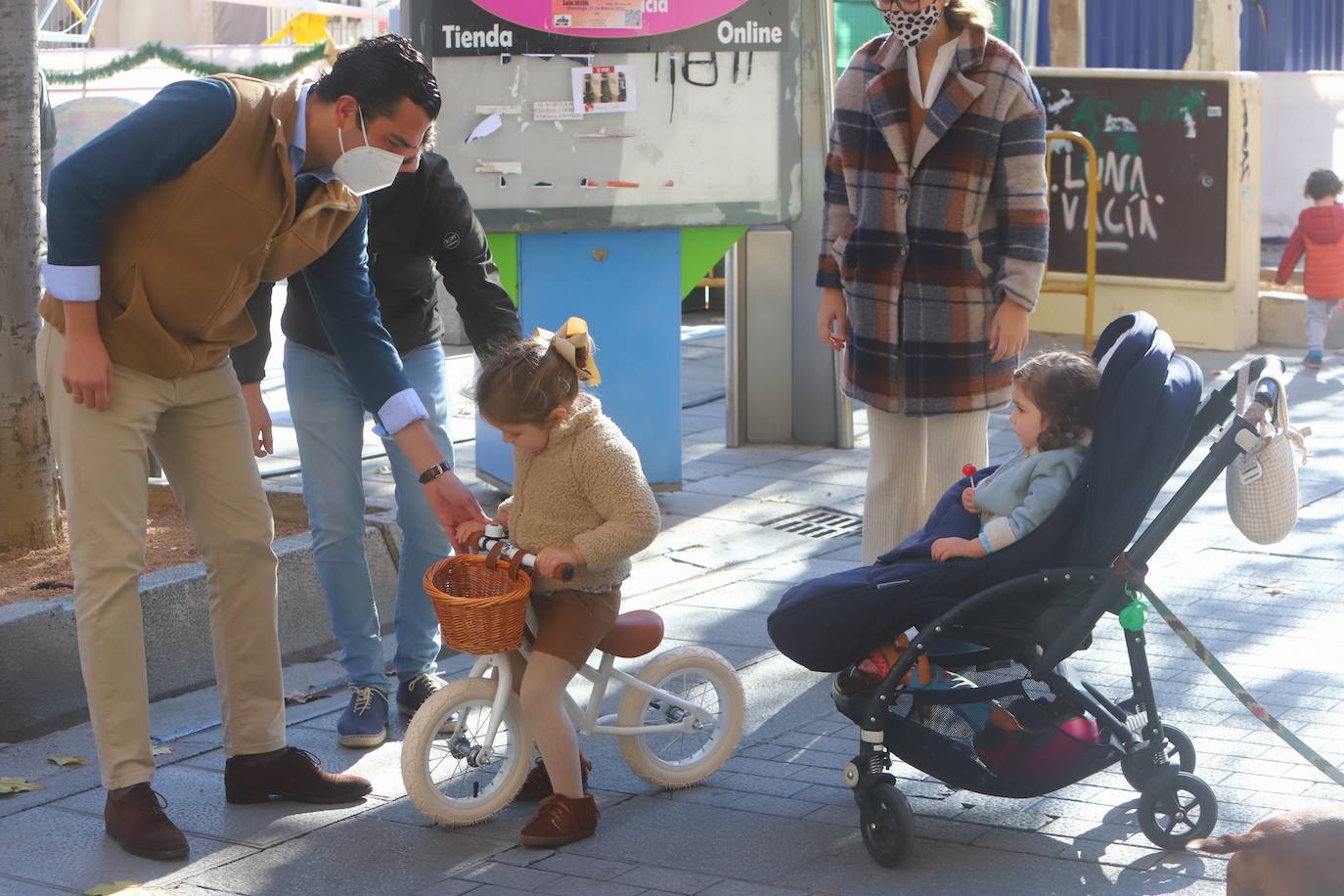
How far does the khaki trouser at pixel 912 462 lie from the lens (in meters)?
5.02

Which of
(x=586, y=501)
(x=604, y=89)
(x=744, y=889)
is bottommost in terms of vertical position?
(x=744, y=889)

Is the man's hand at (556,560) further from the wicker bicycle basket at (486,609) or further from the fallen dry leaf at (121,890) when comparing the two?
the fallen dry leaf at (121,890)

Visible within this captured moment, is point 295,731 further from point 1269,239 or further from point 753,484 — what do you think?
point 1269,239

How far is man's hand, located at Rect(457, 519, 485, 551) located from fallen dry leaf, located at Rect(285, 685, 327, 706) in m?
1.17

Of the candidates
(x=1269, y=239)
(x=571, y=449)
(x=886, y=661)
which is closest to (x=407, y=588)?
(x=571, y=449)

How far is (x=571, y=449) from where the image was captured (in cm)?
398

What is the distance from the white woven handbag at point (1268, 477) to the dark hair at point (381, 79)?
1857 mm

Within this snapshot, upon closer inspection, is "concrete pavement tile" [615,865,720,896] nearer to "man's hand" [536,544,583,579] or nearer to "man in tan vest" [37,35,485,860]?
→ "man's hand" [536,544,583,579]

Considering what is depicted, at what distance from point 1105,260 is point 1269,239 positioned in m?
5.61

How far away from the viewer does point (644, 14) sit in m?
6.77

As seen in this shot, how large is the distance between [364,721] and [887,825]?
1.52 m

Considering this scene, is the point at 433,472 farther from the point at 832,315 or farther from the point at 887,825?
the point at 832,315

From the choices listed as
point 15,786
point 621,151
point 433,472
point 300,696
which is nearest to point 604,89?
point 621,151

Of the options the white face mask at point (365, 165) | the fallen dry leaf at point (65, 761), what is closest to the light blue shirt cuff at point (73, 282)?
the white face mask at point (365, 165)
